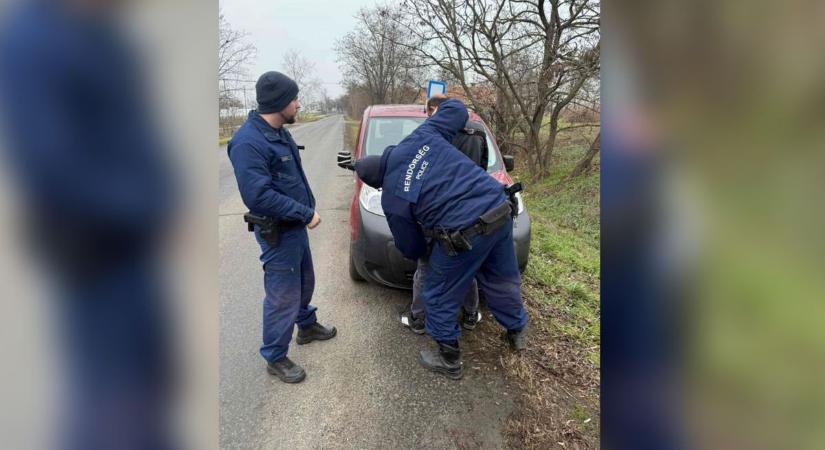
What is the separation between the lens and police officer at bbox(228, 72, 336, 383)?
278 cm

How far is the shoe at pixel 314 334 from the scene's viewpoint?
11.9 feet

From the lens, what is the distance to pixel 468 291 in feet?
12.5

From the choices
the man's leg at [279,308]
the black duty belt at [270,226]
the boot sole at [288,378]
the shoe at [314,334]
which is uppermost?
the black duty belt at [270,226]

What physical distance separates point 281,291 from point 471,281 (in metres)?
1.30

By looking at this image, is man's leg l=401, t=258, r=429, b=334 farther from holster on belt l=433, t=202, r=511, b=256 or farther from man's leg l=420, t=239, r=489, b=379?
holster on belt l=433, t=202, r=511, b=256

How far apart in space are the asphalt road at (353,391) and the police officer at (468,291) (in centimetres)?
13

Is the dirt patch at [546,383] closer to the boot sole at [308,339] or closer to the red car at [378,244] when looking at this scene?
the red car at [378,244]

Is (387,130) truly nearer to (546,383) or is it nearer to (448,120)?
(448,120)
